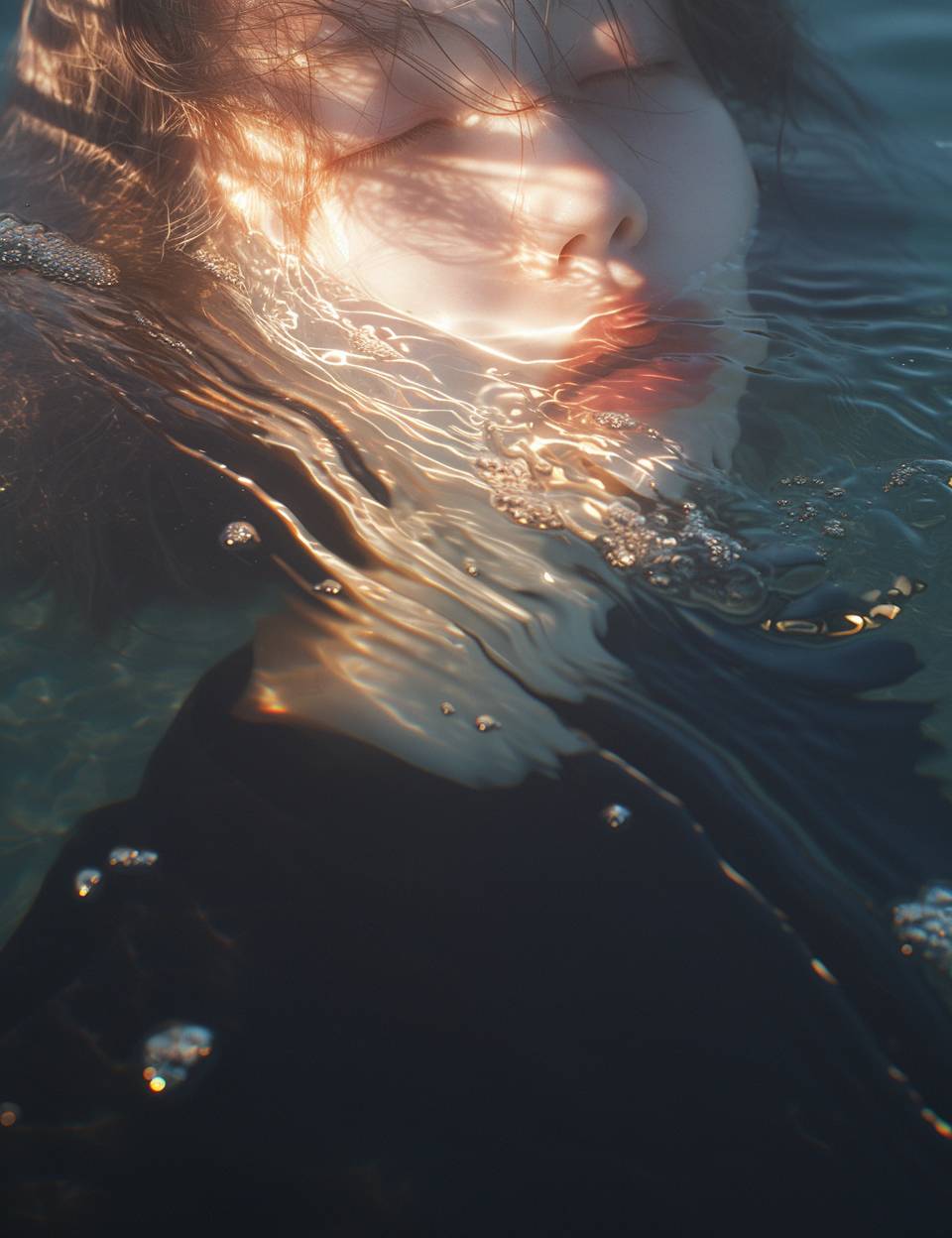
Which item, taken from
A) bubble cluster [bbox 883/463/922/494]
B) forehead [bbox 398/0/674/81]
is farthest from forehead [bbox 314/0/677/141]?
bubble cluster [bbox 883/463/922/494]

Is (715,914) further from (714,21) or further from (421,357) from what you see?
(714,21)

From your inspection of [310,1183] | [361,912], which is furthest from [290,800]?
[310,1183]

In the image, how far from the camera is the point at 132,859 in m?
0.61

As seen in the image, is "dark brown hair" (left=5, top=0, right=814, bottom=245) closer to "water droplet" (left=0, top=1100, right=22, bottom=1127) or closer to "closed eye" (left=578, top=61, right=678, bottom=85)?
"closed eye" (left=578, top=61, right=678, bottom=85)

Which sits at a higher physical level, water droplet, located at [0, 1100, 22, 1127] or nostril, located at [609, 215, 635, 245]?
nostril, located at [609, 215, 635, 245]

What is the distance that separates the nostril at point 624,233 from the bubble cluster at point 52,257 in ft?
1.59

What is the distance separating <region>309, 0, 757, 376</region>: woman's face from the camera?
2.73ft

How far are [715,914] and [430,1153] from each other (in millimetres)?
198

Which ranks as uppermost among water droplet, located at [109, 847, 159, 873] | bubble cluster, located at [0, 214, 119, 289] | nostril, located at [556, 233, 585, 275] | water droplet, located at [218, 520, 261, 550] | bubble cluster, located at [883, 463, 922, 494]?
nostril, located at [556, 233, 585, 275]

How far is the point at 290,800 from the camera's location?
2.10 ft

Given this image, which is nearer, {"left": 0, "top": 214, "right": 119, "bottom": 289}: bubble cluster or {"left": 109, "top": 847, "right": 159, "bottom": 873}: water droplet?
{"left": 109, "top": 847, "right": 159, "bottom": 873}: water droplet

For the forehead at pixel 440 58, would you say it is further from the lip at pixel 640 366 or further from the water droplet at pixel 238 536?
the water droplet at pixel 238 536

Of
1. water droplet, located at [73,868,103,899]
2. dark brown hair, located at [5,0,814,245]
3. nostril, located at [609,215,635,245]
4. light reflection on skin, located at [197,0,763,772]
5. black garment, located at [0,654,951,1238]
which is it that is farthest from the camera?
nostril, located at [609,215,635,245]

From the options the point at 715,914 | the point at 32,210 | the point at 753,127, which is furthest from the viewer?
the point at 753,127
